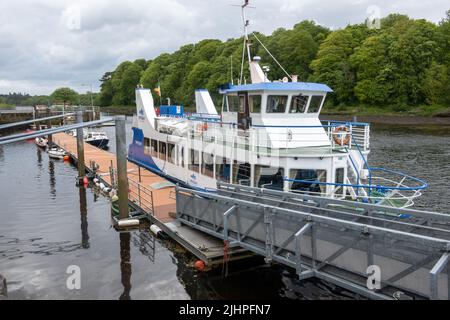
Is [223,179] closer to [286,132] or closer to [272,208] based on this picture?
[286,132]

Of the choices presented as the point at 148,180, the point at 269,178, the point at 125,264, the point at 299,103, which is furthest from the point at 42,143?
the point at 269,178

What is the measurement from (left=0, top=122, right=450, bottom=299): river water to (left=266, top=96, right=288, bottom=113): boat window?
21.9 feet

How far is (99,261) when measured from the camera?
1446 cm

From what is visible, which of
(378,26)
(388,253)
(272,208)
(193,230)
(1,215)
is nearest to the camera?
(388,253)

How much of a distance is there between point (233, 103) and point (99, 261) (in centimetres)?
918

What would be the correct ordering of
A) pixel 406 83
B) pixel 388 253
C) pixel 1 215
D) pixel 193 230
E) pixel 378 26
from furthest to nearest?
pixel 378 26 < pixel 406 83 < pixel 1 215 < pixel 193 230 < pixel 388 253

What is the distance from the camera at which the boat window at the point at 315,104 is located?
17.0 metres

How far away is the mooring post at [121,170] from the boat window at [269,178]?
5926 mm

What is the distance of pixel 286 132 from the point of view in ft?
52.2

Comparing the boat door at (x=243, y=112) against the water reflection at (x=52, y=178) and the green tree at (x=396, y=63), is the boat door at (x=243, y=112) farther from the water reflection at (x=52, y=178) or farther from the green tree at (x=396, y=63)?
the green tree at (x=396, y=63)

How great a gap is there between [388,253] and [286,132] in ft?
27.9

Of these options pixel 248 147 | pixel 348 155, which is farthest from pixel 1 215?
pixel 348 155

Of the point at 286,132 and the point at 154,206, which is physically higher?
the point at 286,132

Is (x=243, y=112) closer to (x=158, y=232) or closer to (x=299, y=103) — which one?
(x=299, y=103)
